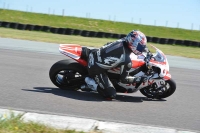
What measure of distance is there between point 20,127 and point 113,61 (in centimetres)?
340

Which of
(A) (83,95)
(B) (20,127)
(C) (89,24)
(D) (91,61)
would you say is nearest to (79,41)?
(A) (83,95)

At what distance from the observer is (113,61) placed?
29.6 ft

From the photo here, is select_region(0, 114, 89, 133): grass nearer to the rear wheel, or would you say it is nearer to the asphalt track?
the asphalt track

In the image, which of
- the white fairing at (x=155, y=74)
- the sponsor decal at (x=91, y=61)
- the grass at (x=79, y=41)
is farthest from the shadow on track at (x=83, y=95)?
the grass at (x=79, y=41)

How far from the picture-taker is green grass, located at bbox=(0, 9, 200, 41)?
43.3 m

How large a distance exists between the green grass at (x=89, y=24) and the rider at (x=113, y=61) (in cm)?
3322

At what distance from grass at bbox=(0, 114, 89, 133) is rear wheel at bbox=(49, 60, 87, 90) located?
3.03 m

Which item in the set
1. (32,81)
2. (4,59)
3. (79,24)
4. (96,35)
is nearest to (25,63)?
(4,59)

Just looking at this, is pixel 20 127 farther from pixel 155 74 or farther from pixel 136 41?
pixel 155 74

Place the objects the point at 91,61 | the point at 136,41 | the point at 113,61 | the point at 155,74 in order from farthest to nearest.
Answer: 1. the point at 155,74
2. the point at 91,61
3. the point at 113,61
4. the point at 136,41

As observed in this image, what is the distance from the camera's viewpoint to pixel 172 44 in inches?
1171

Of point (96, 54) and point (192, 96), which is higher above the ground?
point (96, 54)

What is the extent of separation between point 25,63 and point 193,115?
6.09 m

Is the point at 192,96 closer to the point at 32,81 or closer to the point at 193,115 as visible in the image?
the point at 193,115
